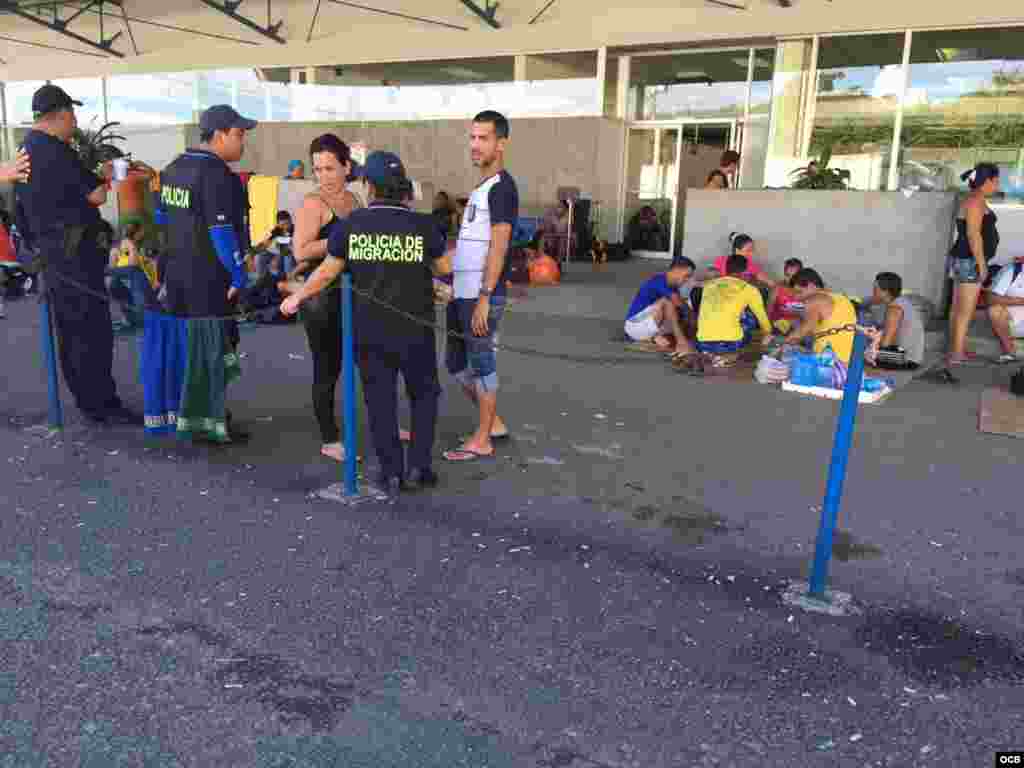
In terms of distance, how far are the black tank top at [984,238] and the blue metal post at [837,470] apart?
5377 mm

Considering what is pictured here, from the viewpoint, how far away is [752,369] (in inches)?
287

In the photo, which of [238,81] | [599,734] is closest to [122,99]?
[238,81]

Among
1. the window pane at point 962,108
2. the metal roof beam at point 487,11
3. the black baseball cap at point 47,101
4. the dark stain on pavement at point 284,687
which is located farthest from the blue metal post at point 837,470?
the metal roof beam at point 487,11

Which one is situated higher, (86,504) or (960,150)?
(960,150)

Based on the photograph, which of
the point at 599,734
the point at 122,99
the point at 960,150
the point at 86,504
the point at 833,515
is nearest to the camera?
the point at 599,734

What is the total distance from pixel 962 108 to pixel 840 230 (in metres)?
4.01

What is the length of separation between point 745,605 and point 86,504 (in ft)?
10.3

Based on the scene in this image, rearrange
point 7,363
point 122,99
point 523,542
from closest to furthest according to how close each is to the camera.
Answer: point 523,542
point 7,363
point 122,99

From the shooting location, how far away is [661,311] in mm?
8102

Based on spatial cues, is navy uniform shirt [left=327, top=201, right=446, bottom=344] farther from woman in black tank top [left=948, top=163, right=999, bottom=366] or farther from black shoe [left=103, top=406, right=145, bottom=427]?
woman in black tank top [left=948, top=163, right=999, bottom=366]

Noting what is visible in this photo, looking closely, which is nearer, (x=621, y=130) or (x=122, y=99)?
(x=621, y=130)

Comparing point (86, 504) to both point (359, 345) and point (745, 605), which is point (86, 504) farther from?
point (745, 605)

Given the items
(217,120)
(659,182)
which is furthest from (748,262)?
(659,182)

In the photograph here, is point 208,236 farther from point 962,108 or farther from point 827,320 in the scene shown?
point 962,108
